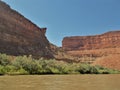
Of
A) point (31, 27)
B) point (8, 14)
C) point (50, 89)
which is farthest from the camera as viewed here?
point (31, 27)

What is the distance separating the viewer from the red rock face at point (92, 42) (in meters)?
141

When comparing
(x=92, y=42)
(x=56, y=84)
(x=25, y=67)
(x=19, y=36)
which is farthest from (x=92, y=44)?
(x=56, y=84)

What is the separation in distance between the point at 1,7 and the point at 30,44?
1343 centimetres

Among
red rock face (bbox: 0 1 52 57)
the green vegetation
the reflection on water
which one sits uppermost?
red rock face (bbox: 0 1 52 57)

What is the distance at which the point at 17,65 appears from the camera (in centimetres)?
4059

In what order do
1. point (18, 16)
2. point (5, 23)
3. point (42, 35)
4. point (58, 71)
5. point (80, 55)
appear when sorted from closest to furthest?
point (58, 71) < point (5, 23) < point (18, 16) < point (42, 35) < point (80, 55)

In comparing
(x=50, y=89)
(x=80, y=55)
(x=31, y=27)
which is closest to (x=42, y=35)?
(x=31, y=27)

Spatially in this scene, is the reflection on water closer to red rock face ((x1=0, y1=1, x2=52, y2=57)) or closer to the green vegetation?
the green vegetation

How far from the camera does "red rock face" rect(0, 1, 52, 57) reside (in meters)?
66.4

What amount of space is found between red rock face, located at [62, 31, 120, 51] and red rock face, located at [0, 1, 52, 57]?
50.5 metres

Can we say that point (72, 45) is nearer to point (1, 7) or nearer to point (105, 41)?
point (105, 41)

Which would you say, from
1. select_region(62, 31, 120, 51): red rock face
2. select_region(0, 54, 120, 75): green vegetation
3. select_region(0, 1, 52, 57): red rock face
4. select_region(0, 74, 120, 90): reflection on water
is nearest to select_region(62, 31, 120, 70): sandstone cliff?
select_region(62, 31, 120, 51): red rock face

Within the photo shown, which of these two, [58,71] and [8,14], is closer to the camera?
[58,71]

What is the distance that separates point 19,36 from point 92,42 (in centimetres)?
7361
